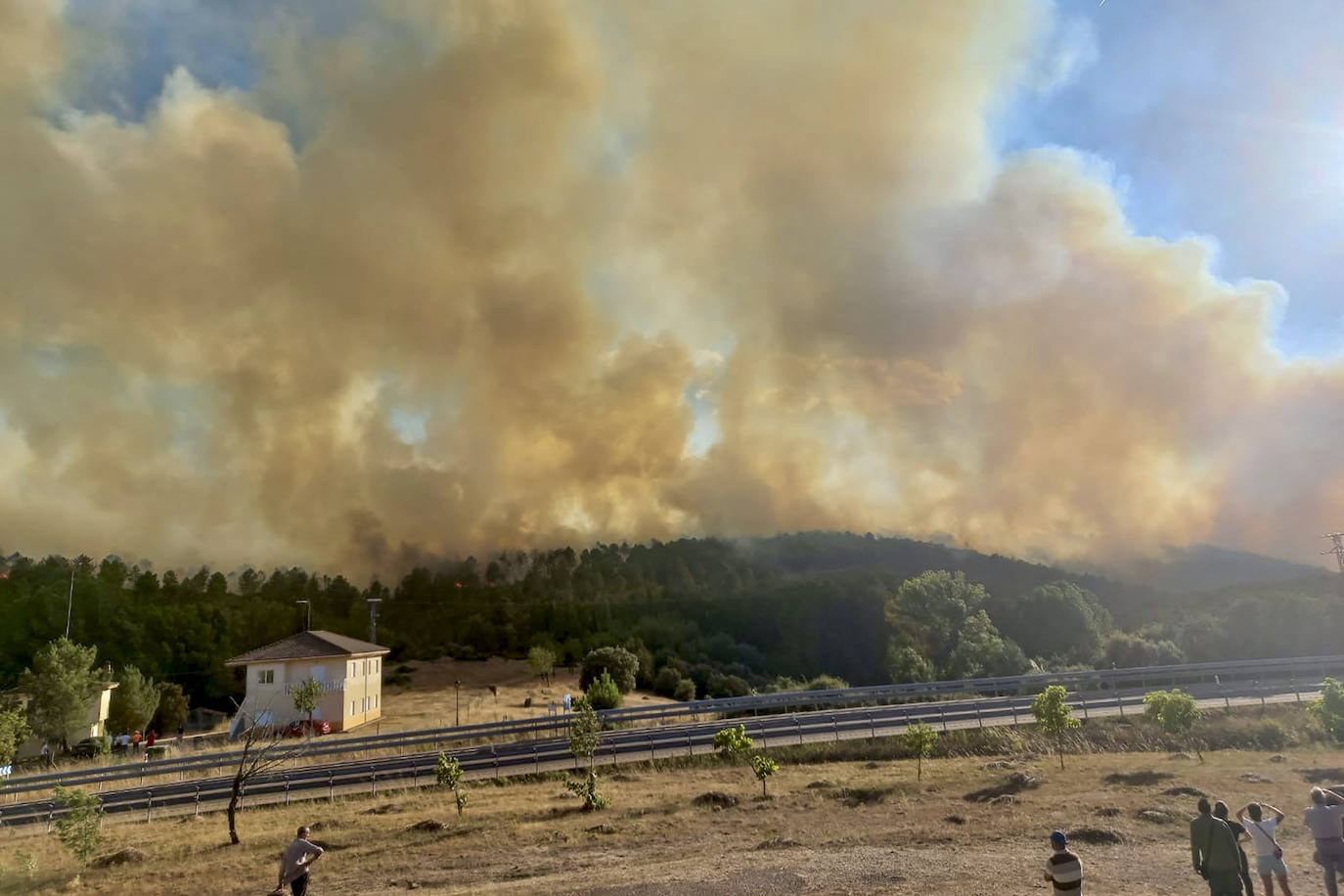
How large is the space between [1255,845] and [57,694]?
64377 mm

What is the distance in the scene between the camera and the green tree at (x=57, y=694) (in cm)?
4922

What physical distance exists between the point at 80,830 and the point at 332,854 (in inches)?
314

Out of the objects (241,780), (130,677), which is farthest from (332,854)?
(130,677)

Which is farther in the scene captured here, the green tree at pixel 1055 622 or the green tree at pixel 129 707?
the green tree at pixel 1055 622

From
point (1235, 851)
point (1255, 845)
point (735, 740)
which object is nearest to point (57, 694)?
point (735, 740)

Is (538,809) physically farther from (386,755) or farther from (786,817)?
(386,755)

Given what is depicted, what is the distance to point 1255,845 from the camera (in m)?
12.0

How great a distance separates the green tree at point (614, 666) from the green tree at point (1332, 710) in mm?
52485

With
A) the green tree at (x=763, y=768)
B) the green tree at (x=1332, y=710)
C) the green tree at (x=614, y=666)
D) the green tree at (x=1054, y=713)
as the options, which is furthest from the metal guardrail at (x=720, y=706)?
the green tree at (x=614, y=666)

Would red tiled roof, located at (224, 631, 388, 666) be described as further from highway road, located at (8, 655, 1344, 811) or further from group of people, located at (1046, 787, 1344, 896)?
group of people, located at (1046, 787, 1344, 896)

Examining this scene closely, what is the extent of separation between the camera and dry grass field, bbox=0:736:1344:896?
15.1 m

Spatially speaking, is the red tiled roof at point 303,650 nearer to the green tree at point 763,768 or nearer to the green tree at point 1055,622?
the green tree at point 763,768

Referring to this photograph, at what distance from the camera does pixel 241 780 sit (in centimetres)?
2306

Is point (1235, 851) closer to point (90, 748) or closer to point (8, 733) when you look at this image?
point (8, 733)
